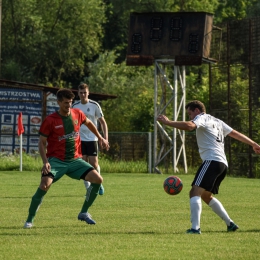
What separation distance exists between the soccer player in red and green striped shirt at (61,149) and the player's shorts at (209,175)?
1.66 meters

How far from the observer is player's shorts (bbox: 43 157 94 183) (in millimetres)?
11883

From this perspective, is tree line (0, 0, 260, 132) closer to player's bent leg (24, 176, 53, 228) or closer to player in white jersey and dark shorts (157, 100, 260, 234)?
player's bent leg (24, 176, 53, 228)

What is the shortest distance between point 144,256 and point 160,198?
31.3 ft

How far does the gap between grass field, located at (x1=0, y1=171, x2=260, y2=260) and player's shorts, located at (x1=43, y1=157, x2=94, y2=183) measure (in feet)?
2.37

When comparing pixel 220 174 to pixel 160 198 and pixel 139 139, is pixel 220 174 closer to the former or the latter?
pixel 160 198

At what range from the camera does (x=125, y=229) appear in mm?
11617

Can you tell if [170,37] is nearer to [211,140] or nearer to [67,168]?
[67,168]

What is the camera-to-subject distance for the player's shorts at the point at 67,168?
11.9m

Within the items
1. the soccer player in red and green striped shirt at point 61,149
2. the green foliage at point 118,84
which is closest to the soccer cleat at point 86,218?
the soccer player in red and green striped shirt at point 61,149

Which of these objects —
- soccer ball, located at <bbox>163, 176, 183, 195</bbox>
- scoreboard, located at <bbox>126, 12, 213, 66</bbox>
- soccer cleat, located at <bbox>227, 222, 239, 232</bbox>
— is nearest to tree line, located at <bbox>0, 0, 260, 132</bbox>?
scoreboard, located at <bbox>126, 12, 213, 66</bbox>

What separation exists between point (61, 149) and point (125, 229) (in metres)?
1.43

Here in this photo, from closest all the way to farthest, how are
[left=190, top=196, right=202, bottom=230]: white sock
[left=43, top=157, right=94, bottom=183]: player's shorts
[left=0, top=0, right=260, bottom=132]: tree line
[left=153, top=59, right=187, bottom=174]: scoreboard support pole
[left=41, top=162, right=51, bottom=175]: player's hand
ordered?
[left=190, top=196, right=202, bottom=230]: white sock < [left=41, top=162, right=51, bottom=175]: player's hand < [left=43, top=157, right=94, bottom=183]: player's shorts < [left=153, top=59, right=187, bottom=174]: scoreboard support pole < [left=0, top=0, right=260, bottom=132]: tree line

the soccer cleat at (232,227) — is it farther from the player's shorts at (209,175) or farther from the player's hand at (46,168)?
the player's hand at (46,168)

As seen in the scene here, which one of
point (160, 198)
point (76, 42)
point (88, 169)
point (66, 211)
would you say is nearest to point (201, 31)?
point (160, 198)
